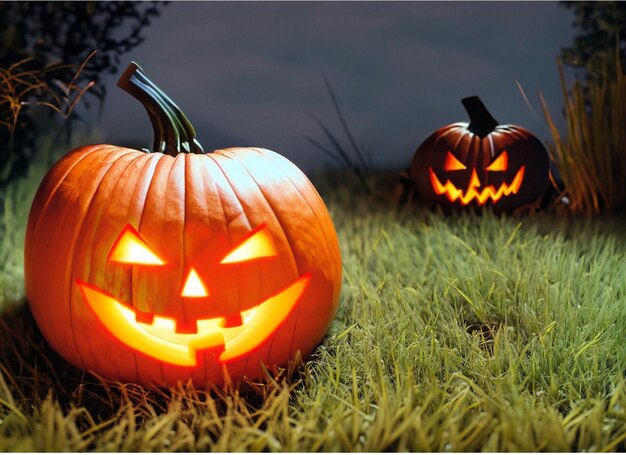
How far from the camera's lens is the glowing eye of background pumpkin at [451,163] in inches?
133

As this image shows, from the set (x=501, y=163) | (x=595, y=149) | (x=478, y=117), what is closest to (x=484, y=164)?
(x=501, y=163)

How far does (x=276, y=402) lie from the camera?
1429 mm

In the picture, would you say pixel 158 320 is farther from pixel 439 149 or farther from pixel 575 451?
pixel 439 149

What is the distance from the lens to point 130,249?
1.53 meters

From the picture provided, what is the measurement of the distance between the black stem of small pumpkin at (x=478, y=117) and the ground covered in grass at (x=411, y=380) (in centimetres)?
111

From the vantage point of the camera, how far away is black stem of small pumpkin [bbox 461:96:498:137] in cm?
346

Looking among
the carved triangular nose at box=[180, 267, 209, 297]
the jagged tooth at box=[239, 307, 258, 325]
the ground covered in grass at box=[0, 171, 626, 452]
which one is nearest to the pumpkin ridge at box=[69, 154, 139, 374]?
the ground covered in grass at box=[0, 171, 626, 452]

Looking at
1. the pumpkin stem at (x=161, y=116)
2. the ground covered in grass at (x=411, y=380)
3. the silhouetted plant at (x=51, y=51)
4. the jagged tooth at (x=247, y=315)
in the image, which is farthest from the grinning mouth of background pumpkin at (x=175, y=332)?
the silhouetted plant at (x=51, y=51)

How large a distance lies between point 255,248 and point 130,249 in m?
0.28

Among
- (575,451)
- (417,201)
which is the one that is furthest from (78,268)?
(417,201)

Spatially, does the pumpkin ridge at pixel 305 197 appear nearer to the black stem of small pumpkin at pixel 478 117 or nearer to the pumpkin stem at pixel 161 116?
the pumpkin stem at pixel 161 116

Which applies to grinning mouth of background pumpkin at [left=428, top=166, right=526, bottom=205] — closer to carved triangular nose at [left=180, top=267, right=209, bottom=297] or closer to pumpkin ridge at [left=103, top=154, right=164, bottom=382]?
pumpkin ridge at [left=103, top=154, right=164, bottom=382]

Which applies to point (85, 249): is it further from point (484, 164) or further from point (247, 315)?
point (484, 164)

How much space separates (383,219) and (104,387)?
73.6 inches
